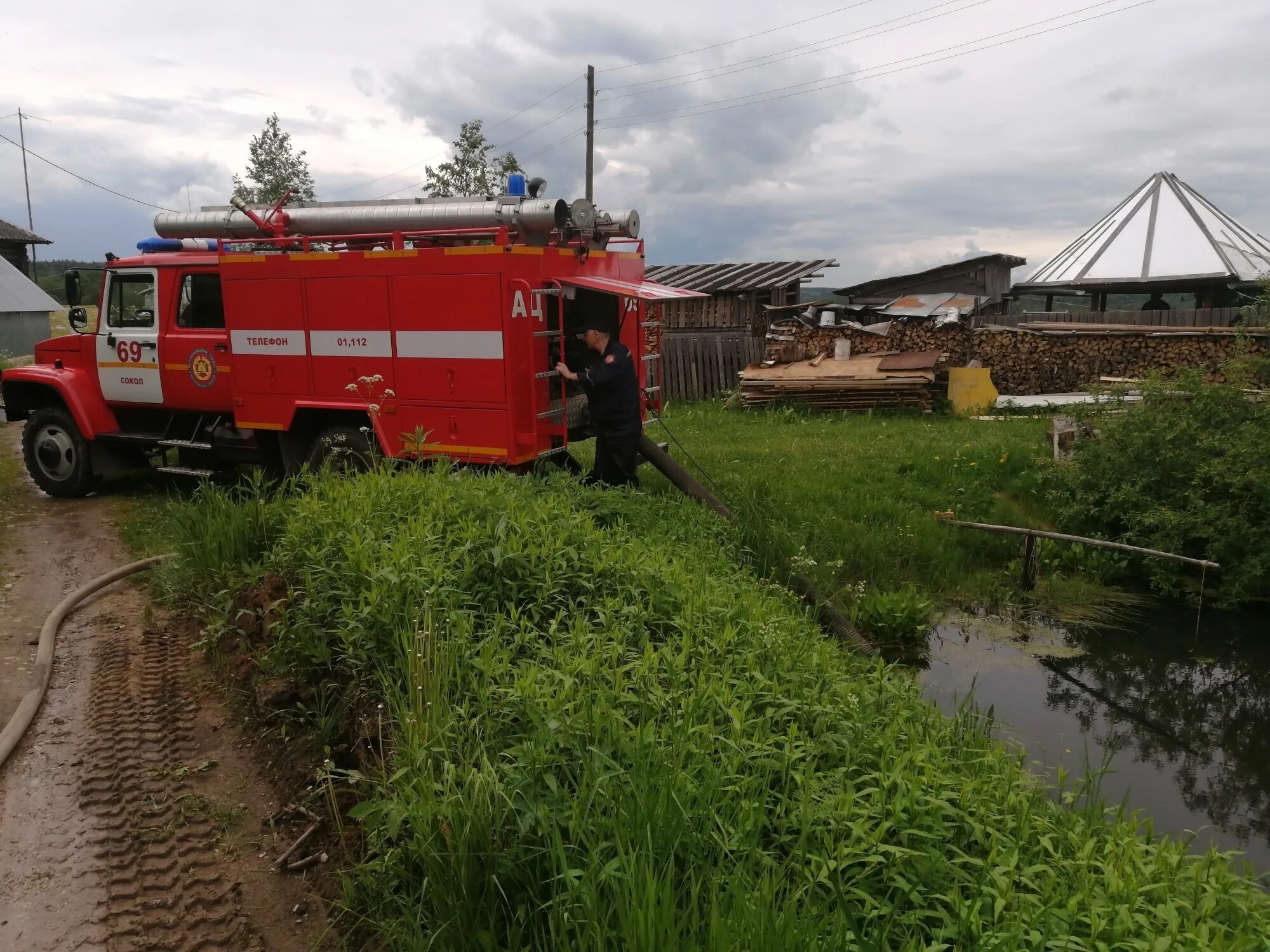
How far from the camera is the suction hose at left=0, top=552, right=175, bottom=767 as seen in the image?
471 centimetres

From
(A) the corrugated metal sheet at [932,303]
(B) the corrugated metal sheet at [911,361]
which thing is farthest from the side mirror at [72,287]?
(A) the corrugated metal sheet at [932,303]

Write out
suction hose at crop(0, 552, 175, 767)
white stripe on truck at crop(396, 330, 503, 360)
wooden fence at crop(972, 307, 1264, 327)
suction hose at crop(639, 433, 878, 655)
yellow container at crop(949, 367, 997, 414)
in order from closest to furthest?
suction hose at crop(0, 552, 175, 767)
suction hose at crop(639, 433, 878, 655)
white stripe on truck at crop(396, 330, 503, 360)
yellow container at crop(949, 367, 997, 414)
wooden fence at crop(972, 307, 1264, 327)

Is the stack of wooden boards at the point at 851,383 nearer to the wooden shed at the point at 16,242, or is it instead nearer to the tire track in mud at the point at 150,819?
the tire track in mud at the point at 150,819

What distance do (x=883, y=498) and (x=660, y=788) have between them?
7737 mm

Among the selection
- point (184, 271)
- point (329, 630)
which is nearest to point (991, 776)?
point (329, 630)

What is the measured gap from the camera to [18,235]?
37.0 metres

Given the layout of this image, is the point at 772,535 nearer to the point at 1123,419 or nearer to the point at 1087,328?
the point at 1123,419

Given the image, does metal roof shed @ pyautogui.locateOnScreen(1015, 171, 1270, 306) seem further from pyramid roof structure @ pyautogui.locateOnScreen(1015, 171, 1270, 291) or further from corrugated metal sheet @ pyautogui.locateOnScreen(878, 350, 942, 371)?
corrugated metal sheet @ pyautogui.locateOnScreen(878, 350, 942, 371)

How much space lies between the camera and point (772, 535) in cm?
786

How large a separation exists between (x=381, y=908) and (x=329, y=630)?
1.78 metres

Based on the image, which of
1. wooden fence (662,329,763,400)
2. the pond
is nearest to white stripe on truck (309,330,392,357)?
the pond

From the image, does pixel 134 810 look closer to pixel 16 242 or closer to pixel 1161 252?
pixel 1161 252

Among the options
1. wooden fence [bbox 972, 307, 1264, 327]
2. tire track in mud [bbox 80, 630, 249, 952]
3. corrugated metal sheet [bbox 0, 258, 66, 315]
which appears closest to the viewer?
tire track in mud [bbox 80, 630, 249, 952]

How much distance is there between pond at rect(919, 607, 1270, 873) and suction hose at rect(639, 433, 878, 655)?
2.35ft
